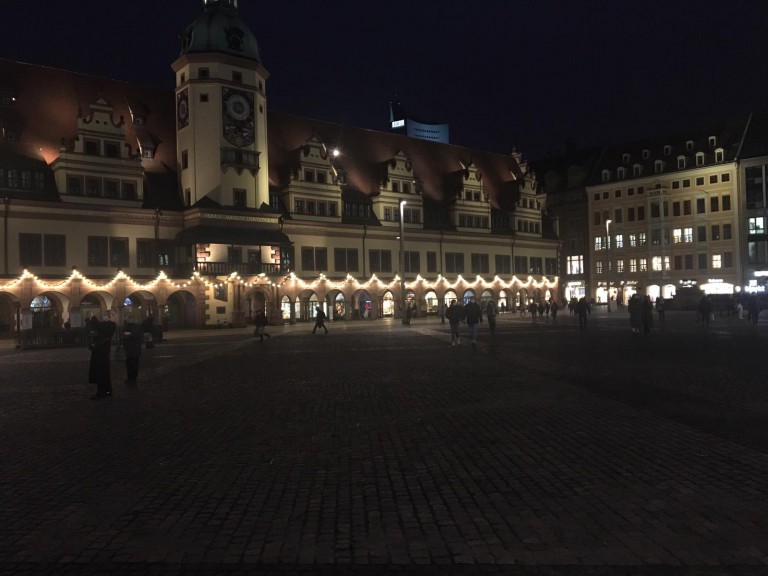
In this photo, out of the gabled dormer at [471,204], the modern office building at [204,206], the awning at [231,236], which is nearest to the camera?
the modern office building at [204,206]

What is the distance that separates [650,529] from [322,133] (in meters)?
63.3

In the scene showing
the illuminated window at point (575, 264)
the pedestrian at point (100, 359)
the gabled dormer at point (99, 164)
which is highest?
the gabled dormer at point (99, 164)

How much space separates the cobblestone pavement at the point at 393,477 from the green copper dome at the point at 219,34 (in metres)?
42.7

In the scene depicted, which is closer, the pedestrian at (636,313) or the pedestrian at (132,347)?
the pedestrian at (132,347)

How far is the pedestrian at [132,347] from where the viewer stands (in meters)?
16.4

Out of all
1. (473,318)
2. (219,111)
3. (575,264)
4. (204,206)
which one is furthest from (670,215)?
(473,318)

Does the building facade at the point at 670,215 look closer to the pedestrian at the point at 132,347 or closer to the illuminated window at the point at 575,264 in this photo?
the illuminated window at the point at 575,264

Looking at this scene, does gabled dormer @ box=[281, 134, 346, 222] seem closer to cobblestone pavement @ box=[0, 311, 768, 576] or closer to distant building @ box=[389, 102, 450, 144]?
cobblestone pavement @ box=[0, 311, 768, 576]

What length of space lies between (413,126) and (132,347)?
6523 inches

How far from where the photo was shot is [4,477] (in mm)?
7691

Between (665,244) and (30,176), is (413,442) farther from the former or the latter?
(665,244)

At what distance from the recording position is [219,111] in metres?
52.4

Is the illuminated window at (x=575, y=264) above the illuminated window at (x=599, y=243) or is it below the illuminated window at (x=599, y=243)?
below

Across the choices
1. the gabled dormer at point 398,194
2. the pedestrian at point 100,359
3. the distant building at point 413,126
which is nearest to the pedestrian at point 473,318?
the pedestrian at point 100,359
